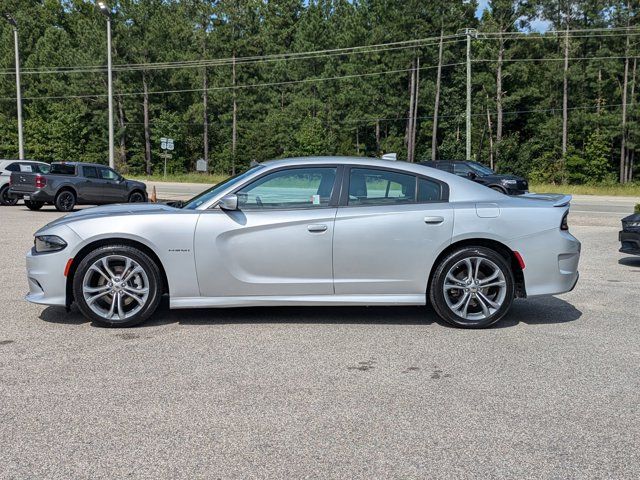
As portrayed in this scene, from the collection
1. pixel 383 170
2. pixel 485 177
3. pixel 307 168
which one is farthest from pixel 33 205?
pixel 383 170

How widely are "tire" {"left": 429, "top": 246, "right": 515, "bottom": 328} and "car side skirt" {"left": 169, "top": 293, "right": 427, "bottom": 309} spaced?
0.20 metres

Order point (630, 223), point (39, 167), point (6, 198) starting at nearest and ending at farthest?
point (630, 223), point (39, 167), point (6, 198)

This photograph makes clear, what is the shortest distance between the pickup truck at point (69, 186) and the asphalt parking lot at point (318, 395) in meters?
14.8

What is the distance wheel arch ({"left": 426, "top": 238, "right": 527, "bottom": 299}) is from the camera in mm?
6055

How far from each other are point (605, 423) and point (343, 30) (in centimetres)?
6188

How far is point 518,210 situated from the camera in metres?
6.09

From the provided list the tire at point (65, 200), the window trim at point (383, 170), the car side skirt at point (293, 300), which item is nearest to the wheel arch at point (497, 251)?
the car side skirt at point (293, 300)

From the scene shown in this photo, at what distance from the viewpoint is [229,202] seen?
568 centimetres

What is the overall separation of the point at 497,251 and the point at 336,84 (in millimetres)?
57278

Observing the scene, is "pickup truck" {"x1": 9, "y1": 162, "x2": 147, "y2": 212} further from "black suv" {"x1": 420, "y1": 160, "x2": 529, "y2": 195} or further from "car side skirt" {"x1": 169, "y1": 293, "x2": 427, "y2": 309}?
"car side skirt" {"x1": 169, "y1": 293, "x2": 427, "y2": 309}

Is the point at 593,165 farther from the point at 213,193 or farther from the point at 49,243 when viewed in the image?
the point at 49,243

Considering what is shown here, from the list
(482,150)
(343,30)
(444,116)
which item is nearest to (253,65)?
(343,30)

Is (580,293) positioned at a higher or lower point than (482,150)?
lower

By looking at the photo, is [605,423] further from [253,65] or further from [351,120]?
[253,65]
